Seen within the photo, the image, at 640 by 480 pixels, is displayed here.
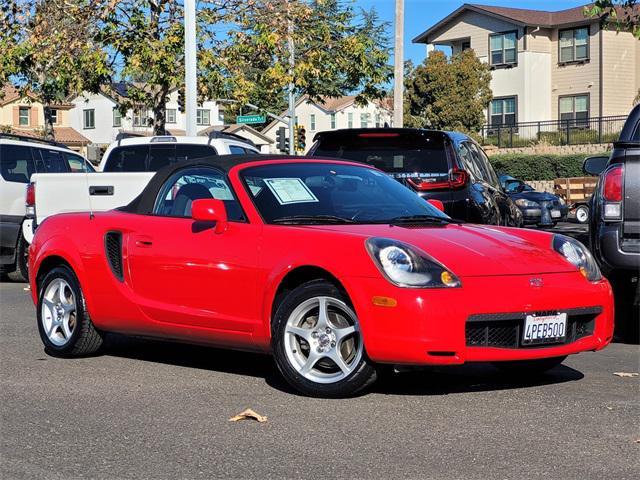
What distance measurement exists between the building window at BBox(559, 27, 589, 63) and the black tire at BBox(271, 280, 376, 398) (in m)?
53.6

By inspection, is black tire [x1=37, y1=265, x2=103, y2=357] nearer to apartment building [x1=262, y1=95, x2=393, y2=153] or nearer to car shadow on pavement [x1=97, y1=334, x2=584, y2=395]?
car shadow on pavement [x1=97, y1=334, x2=584, y2=395]

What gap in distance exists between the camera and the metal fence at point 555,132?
176 ft

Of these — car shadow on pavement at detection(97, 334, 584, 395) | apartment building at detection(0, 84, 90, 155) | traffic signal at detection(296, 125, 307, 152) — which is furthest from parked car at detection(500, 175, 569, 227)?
apartment building at detection(0, 84, 90, 155)

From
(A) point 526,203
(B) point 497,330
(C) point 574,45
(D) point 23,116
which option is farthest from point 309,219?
(D) point 23,116

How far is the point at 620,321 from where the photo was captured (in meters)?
9.90

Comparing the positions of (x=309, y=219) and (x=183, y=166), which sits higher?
(x=183, y=166)

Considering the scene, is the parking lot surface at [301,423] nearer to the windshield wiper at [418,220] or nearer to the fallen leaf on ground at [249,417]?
the fallen leaf on ground at [249,417]

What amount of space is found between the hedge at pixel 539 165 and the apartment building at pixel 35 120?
34.5 meters

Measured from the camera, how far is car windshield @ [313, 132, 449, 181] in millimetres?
11984

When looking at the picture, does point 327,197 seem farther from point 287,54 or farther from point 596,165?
point 287,54

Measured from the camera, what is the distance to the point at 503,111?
197 feet

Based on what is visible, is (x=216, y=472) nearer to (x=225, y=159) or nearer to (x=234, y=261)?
(x=234, y=261)

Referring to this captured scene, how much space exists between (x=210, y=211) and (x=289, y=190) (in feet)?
1.97

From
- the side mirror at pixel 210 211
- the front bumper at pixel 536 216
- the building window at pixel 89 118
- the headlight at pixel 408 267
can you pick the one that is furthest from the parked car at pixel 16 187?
the building window at pixel 89 118
